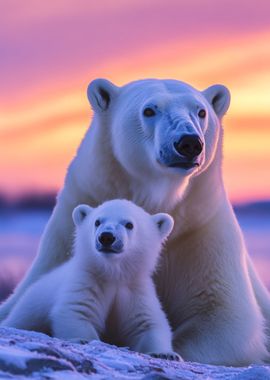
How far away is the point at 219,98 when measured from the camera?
7.66 m

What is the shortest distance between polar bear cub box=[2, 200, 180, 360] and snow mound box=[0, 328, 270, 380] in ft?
2.63

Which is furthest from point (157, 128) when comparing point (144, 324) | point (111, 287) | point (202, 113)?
point (144, 324)

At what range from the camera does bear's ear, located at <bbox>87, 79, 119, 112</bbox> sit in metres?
7.44

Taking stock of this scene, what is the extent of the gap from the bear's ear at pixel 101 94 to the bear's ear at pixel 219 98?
79cm

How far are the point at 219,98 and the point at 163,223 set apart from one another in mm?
1328

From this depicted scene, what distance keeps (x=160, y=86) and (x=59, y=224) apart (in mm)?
1481

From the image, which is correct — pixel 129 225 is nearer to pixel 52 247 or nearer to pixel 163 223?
pixel 163 223

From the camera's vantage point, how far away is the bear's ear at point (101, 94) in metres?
7.44

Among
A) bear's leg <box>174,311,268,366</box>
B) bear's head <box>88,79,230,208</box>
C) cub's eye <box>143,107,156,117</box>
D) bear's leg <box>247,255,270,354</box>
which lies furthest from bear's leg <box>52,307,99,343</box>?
bear's leg <box>247,255,270,354</box>

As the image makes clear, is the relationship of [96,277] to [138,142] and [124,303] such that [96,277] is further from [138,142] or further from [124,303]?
[138,142]

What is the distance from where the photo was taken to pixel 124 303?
6.62 meters

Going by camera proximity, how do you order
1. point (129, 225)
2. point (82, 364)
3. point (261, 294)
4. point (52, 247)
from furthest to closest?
point (261, 294), point (52, 247), point (129, 225), point (82, 364)

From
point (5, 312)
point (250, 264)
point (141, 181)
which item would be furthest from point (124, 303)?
point (250, 264)

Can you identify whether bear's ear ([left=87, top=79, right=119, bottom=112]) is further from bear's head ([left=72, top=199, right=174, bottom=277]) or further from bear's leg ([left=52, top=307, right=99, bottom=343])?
bear's leg ([left=52, top=307, right=99, bottom=343])
